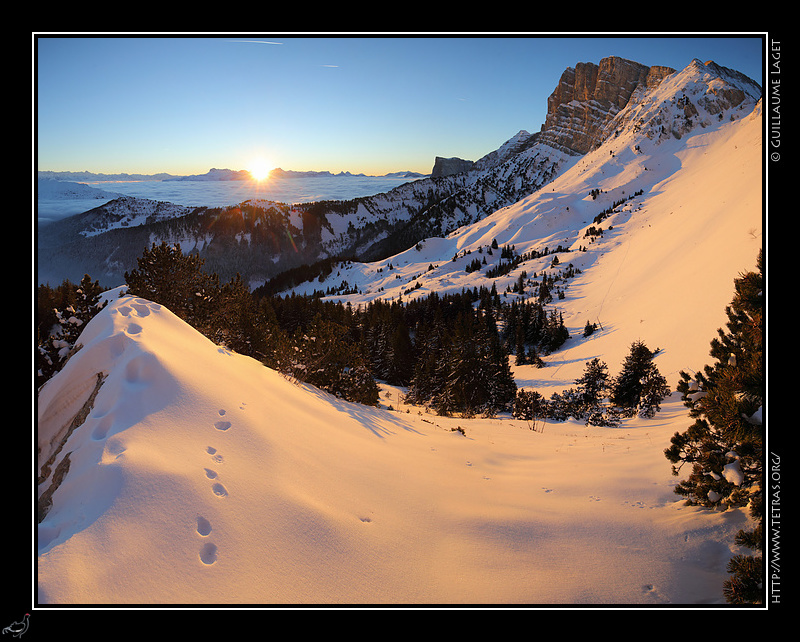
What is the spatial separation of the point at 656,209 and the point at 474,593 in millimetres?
140848

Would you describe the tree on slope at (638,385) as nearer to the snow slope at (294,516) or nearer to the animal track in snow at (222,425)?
the snow slope at (294,516)

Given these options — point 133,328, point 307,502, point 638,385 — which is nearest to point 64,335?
point 133,328

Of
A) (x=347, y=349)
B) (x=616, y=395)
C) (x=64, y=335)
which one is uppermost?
(x=64, y=335)

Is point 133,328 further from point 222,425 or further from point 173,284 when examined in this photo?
point 173,284

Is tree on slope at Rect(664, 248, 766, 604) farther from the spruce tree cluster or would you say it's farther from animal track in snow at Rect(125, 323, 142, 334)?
the spruce tree cluster

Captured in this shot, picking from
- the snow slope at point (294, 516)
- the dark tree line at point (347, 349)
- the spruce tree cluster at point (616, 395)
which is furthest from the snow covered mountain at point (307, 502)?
the spruce tree cluster at point (616, 395)

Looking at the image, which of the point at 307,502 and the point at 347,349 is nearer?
the point at 307,502

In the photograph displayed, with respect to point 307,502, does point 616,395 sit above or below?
below
